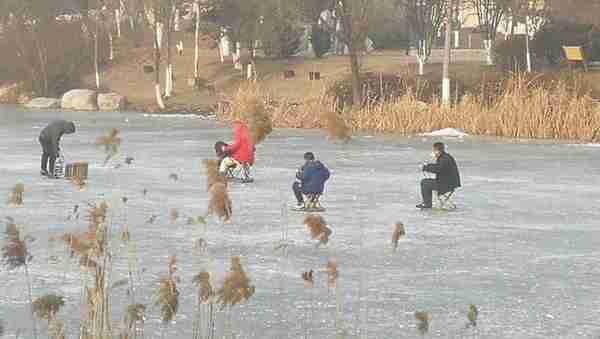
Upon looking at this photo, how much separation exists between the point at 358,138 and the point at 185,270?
22.1 metres

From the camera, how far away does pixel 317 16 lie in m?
64.4

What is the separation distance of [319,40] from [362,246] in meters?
54.9

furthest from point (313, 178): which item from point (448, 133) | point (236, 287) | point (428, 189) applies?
point (448, 133)

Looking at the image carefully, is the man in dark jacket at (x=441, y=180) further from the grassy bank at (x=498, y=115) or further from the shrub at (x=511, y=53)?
the shrub at (x=511, y=53)

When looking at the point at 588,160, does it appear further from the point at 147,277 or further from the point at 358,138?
the point at 147,277

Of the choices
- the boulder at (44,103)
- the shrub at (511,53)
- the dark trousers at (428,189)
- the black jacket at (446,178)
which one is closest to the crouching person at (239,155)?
the dark trousers at (428,189)

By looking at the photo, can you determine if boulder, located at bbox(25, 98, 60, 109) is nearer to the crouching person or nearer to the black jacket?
the crouching person

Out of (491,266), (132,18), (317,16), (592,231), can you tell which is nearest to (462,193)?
(592,231)

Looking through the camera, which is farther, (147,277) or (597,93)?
(597,93)

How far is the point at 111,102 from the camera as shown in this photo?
55.4 metres

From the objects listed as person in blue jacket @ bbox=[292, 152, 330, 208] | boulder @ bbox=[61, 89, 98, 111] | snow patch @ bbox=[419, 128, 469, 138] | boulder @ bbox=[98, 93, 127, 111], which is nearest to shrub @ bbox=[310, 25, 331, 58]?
boulder @ bbox=[98, 93, 127, 111]

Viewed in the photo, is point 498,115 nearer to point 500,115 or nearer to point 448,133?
point 500,115

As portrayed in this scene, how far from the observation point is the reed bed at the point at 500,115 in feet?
108

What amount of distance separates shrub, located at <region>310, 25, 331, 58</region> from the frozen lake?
40.9 meters
